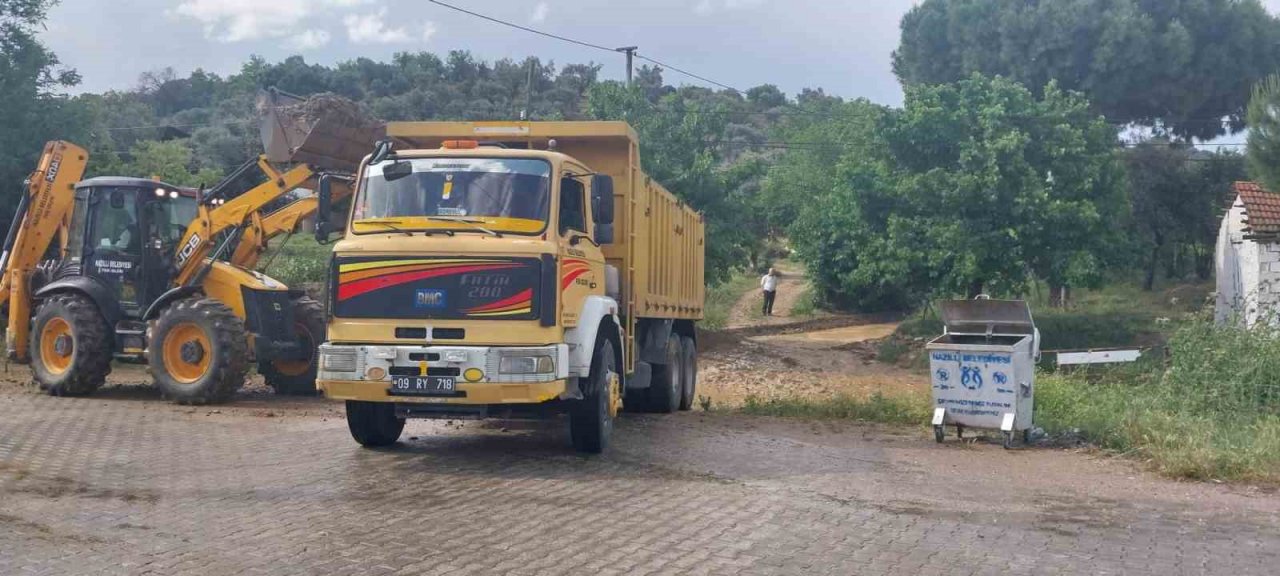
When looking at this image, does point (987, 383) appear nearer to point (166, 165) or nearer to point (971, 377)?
point (971, 377)

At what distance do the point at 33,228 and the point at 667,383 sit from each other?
8.63 meters

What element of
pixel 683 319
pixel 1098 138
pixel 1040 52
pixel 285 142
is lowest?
pixel 683 319

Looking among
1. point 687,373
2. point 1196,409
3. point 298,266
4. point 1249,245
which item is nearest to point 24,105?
point 298,266

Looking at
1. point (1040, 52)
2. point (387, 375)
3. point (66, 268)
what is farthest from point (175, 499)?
point (1040, 52)

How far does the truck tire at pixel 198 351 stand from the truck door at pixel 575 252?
5782 mm

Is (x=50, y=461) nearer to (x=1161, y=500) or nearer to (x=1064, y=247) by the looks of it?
(x=1161, y=500)

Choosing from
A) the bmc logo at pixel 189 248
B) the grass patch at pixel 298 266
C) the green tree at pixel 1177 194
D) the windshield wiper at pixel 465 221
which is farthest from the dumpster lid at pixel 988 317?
the green tree at pixel 1177 194

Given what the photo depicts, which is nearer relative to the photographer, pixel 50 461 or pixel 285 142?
pixel 50 461

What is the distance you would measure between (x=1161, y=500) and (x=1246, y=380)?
4774 mm

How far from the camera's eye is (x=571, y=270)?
10.1m

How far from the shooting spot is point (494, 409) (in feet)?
33.5

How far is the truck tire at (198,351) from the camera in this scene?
47.7ft

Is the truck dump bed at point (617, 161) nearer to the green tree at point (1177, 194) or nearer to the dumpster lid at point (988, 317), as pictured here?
the dumpster lid at point (988, 317)

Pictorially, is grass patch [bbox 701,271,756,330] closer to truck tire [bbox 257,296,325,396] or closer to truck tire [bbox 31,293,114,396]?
truck tire [bbox 257,296,325,396]
